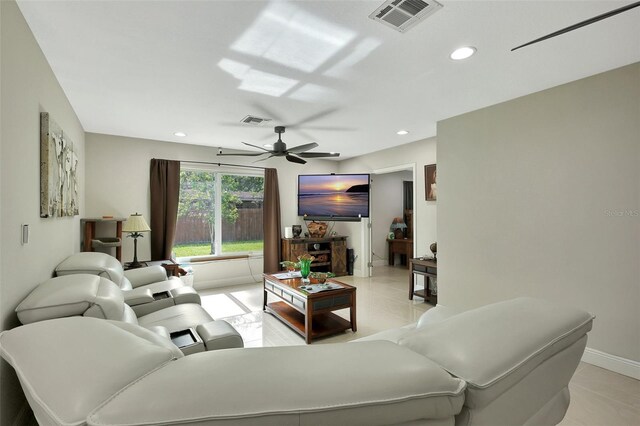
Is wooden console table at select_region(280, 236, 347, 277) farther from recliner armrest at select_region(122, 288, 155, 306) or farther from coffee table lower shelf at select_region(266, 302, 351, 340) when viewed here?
recliner armrest at select_region(122, 288, 155, 306)

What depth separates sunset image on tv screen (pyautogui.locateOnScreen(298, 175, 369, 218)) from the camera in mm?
5578

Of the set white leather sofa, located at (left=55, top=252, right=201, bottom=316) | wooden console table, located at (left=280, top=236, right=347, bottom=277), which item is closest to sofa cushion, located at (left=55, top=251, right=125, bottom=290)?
white leather sofa, located at (left=55, top=252, right=201, bottom=316)

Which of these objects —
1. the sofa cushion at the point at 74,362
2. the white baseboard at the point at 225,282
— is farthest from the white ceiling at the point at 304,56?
the white baseboard at the point at 225,282

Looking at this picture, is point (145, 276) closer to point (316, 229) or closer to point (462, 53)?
point (316, 229)

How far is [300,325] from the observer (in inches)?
125

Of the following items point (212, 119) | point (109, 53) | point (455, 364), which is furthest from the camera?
point (212, 119)

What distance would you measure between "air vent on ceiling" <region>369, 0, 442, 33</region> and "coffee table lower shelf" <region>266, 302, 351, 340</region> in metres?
2.66

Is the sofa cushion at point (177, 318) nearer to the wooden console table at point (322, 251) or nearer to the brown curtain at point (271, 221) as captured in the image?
the brown curtain at point (271, 221)

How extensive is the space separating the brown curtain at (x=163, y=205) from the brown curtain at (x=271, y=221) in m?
1.55

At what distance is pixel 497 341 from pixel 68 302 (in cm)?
188

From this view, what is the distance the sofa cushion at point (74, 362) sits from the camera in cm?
67

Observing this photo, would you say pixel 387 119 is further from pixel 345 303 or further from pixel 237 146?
pixel 237 146

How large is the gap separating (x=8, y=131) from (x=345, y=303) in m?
2.79

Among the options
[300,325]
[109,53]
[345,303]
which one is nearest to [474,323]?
[345,303]
